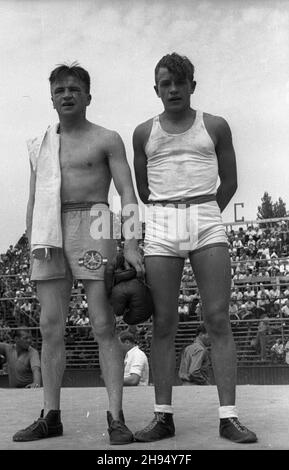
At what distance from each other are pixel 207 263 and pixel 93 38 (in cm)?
142

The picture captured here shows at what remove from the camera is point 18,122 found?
13.8ft

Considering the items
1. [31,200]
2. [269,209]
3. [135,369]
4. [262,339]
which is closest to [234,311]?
[262,339]

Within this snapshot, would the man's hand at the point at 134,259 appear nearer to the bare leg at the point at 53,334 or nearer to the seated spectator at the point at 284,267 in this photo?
the bare leg at the point at 53,334

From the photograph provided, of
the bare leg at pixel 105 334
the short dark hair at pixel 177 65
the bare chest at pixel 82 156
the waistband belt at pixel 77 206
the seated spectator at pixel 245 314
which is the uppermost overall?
the short dark hair at pixel 177 65

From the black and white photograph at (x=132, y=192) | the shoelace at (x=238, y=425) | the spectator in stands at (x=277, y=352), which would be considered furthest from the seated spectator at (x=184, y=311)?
the shoelace at (x=238, y=425)

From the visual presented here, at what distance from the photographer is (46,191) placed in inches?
131

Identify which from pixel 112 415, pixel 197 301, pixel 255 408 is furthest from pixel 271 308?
pixel 112 415

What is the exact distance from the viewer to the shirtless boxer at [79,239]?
3.26 meters

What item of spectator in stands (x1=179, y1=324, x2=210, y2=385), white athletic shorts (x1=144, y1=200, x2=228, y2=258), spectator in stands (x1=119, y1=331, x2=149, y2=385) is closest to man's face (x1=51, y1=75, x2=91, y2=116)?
white athletic shorts (x1=144, y1=200, x2=228, y2=258)

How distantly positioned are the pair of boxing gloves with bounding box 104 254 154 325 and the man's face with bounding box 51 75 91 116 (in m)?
0.78

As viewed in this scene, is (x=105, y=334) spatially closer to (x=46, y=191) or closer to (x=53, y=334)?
(x=53, y=334)

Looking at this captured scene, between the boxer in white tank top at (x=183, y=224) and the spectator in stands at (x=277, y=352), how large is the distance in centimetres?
957

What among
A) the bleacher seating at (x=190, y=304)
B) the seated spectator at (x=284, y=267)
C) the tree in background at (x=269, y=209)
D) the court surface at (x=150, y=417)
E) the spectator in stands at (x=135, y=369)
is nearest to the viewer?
the court surface at (x=150, y=417)

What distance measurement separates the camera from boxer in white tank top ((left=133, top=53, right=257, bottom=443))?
317 cm
